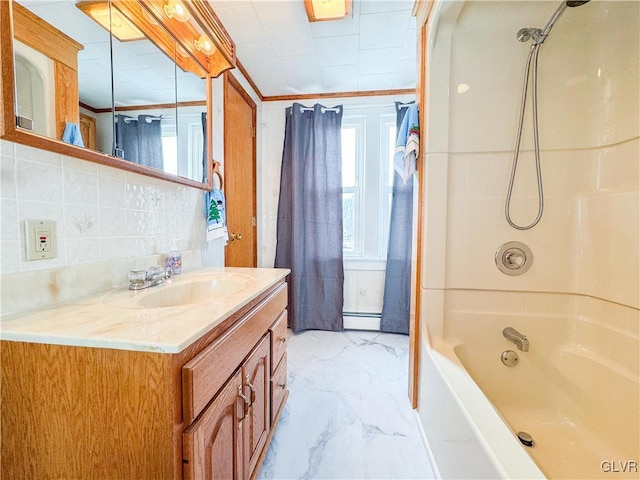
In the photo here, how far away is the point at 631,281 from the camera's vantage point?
113 cm

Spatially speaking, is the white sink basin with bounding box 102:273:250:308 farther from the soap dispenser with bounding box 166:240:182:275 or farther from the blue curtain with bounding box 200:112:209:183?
the blue curtain with bounding box 200:112:209:183

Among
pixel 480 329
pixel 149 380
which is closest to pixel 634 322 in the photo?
pixel 480 329

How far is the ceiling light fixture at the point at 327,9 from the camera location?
155 cm

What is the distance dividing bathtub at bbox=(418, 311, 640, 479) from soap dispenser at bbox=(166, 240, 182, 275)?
1.26 meters

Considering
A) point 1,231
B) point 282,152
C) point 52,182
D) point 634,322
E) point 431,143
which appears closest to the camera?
point 1,231

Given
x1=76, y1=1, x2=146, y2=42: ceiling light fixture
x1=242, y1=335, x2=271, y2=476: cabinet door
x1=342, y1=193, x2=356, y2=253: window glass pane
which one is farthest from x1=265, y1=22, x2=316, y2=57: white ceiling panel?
x1=242, y1=335, x2=271, y2=476: cabinet door

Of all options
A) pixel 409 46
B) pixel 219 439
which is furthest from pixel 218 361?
pixel 409 46

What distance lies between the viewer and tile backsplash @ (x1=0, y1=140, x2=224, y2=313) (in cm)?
74

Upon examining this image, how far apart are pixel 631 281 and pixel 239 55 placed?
8.35 feet

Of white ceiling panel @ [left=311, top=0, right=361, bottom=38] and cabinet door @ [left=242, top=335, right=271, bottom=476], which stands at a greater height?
white ceiling panel @ [left=311, top=0, right=361, bottom=38]

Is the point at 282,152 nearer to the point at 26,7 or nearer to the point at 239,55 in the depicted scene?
the point at 239,55

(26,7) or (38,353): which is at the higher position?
(26,7)

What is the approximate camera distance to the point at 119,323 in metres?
0.68

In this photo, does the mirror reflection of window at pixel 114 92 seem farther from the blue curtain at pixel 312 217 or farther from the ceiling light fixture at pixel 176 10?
the blue curtain at pixel 312 217
